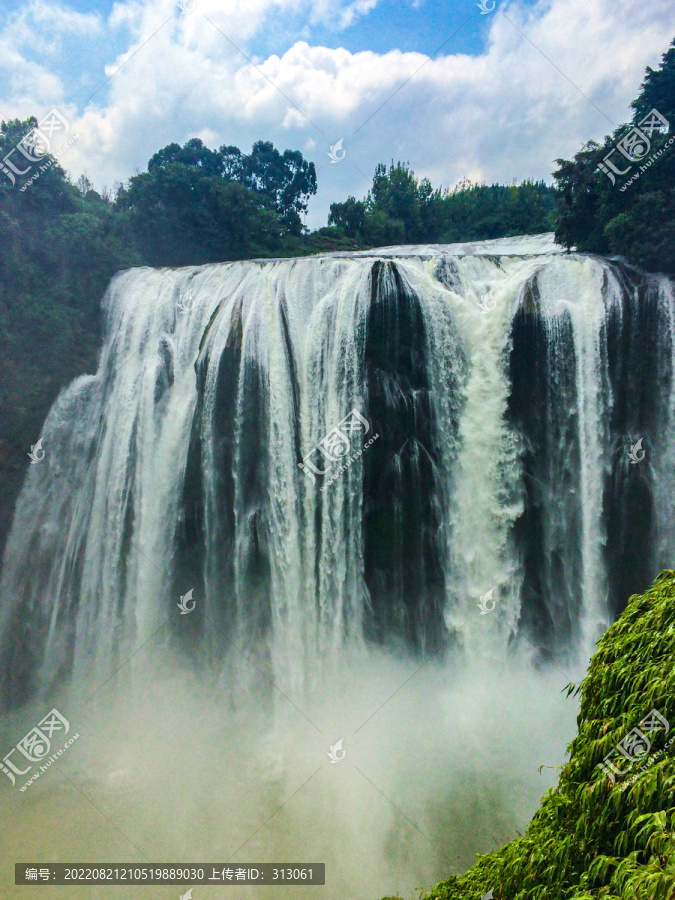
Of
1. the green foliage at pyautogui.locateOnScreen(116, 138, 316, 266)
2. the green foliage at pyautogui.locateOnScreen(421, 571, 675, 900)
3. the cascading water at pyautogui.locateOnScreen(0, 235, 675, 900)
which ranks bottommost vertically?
the green foliage at pyautogui.locateOnScreen(421, 571, 675, 900)

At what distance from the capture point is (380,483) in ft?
48.1

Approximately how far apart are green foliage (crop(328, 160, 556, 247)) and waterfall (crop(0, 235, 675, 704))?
16.6m

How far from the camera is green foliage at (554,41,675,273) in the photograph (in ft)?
48.6

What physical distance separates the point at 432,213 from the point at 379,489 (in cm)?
2435

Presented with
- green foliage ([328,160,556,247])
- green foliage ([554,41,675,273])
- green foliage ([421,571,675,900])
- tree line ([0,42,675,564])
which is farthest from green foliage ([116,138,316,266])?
green foliage ([421,571,675,900])

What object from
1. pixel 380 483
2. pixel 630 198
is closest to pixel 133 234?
pixel 380 483

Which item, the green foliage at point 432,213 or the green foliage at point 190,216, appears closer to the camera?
the green foliage at point 190,216

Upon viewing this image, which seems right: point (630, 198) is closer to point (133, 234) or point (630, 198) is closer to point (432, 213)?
point (133, 234)

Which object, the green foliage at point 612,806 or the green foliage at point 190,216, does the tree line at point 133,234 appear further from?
the green foliage at point 612,806

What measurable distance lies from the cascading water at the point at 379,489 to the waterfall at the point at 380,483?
50 mm

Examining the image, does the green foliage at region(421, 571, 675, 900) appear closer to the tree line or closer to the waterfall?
the waterfall

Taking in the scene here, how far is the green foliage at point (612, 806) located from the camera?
4258mm

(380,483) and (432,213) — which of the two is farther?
(432,213)

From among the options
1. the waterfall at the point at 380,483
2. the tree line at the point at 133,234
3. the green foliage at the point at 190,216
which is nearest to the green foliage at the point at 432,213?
the tree line at the point at 133,234
